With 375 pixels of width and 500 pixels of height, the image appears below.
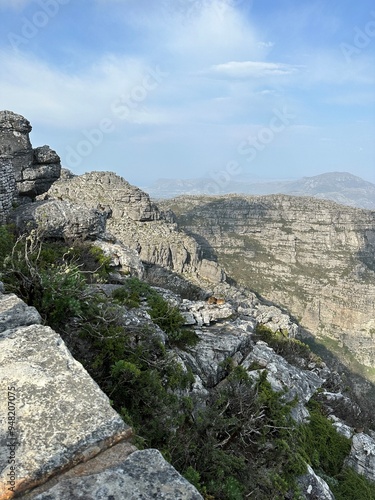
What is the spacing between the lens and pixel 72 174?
81250 millimetres

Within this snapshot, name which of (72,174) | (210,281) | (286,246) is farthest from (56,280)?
(286,246)

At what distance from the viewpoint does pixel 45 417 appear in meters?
2.54

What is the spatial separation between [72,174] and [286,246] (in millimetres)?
86865

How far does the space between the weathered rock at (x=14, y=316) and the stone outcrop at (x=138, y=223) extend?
57.9 metres

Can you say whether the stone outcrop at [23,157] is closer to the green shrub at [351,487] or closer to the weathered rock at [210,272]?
the green shrub at [351,487]

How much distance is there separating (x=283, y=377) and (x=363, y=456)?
2.05 meters

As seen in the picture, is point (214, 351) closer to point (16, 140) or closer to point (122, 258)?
point (122, 258)

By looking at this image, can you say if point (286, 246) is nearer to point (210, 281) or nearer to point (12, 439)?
point (210, 281)

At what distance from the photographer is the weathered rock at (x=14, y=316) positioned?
12.0ft

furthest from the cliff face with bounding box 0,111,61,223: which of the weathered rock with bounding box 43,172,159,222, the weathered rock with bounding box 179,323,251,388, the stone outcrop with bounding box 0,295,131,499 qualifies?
the weathered rock with bounding box 43,172,159,222

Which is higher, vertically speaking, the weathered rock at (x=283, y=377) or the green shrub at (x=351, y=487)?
the weathered rock at (x=283, y=377)

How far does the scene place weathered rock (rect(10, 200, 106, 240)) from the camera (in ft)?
34.6

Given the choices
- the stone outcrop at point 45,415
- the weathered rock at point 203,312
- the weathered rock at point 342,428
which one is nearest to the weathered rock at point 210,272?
the weathered rock at point 203,312

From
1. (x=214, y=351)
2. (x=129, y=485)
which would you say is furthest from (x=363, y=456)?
(x=129, y=485)
